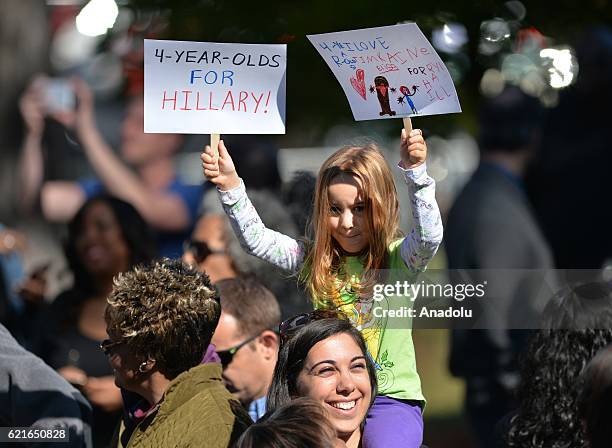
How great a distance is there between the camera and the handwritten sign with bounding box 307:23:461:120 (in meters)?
3.65

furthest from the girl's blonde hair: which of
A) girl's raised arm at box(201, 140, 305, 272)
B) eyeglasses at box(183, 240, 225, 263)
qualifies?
eyeglasses at box(183, 240, 225, 263)

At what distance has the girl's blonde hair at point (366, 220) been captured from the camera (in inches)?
146

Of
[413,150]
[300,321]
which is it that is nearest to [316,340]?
[300,321]

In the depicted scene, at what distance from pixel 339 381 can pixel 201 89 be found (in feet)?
3.63

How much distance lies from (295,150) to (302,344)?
2326 millimetres

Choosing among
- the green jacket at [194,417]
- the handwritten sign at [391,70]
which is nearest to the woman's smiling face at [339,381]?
the green jacket at [194,417]

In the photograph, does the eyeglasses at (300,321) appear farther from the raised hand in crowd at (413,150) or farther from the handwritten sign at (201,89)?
the handwritten sign at (201,89)

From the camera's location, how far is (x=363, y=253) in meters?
3.78

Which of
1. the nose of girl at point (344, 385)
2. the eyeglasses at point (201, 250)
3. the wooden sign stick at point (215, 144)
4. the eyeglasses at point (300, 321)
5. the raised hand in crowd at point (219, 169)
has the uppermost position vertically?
the wooden sign stick at point (215, 144)

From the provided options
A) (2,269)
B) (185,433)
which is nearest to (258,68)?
(185,433)

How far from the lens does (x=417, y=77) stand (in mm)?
3678

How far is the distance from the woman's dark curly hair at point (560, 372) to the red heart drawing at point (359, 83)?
0.92 meters

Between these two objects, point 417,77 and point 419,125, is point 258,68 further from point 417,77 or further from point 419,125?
point 419,125

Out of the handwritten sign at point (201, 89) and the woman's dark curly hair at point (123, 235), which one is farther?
the woman's dark curly hair at point (123, 235)
